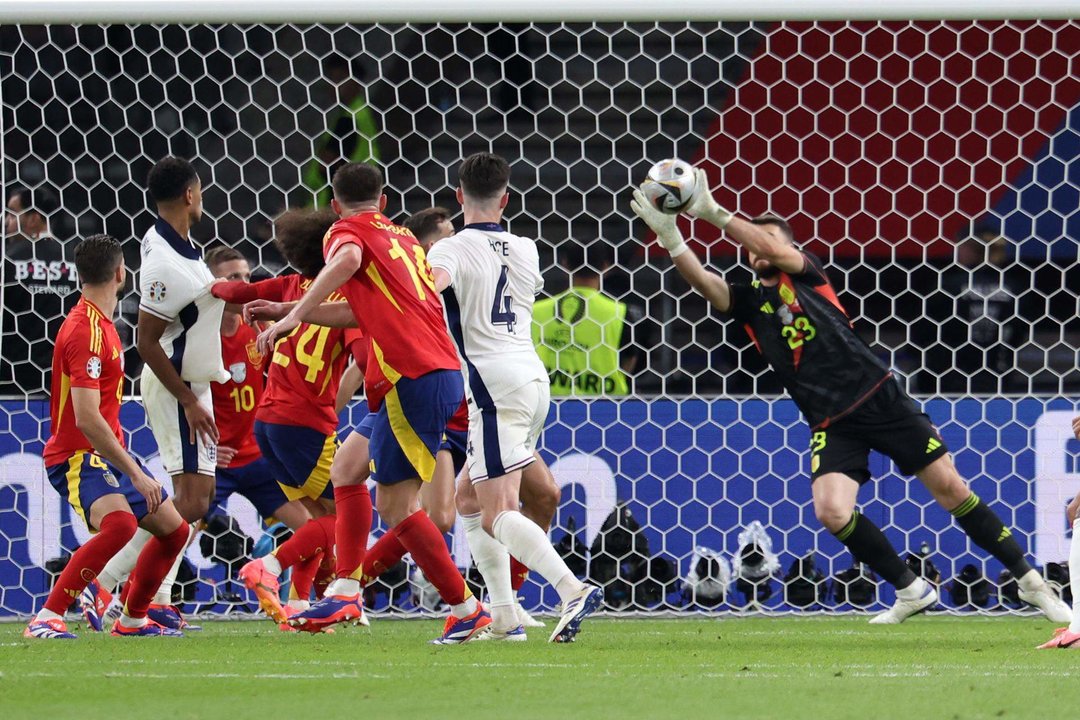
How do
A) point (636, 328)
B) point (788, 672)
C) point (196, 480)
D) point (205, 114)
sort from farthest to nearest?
point (205, 114) → point (636, 328) → point (196, 480) → point (788, 672)

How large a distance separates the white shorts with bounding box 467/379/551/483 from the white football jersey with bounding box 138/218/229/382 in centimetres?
148

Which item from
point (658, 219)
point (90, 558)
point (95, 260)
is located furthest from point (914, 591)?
point (95, 260)

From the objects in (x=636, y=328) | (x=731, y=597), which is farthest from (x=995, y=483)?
(x=636, y=328)

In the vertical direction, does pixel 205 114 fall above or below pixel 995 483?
above

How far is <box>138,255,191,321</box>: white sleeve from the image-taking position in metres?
6.84

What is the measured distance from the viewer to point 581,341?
346 inches

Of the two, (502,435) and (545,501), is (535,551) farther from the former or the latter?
(545,501)

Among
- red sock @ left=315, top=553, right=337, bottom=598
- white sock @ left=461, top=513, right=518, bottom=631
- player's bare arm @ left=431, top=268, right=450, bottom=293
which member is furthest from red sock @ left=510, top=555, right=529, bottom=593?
player's bare arm @ left=431, top=268, right=450, bottom=293

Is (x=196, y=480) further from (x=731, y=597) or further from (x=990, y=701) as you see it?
(x=990, y=701)

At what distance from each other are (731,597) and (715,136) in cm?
283

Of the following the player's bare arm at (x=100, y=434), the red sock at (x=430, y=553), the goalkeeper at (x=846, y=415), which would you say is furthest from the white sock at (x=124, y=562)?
the goalkeeper at (x=846, y=415)

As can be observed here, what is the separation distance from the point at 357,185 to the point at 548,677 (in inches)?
92.6

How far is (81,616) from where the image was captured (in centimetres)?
839

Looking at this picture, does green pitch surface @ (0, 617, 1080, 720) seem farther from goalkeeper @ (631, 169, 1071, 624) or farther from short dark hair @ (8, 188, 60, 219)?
short dark hair @ (8, 188, 60, 219)
